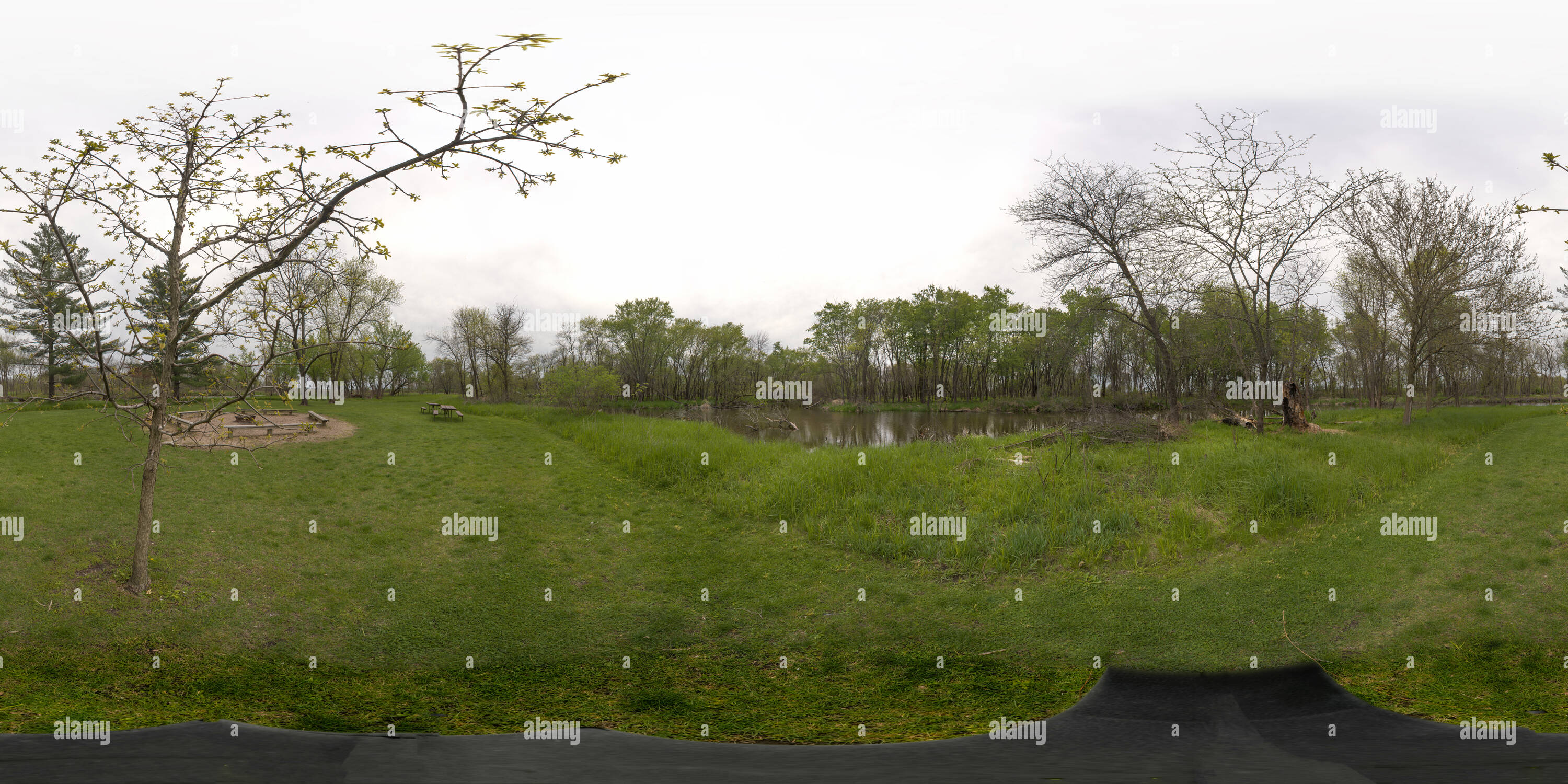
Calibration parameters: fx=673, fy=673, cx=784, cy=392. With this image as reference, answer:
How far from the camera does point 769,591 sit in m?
7.78

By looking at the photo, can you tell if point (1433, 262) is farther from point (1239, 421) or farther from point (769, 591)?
point (769, 591)

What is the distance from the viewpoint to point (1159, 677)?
498 cm

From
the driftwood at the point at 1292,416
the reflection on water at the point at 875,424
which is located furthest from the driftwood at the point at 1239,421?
the reflection on water at the point at 875,424

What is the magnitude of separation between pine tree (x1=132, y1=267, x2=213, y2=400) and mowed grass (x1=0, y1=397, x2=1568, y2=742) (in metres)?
2.22

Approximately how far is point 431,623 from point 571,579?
187 cm

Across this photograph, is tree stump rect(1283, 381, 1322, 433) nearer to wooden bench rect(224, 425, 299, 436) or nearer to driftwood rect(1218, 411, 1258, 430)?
driftwood rect(1218, 411, 1258, 430)

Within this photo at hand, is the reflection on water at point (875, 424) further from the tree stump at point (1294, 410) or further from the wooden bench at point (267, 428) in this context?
the wooden bench at point (267, 428)

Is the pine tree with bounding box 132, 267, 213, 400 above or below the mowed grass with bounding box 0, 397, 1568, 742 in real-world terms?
above

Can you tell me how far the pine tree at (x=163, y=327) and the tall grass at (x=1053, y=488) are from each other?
23.9ft

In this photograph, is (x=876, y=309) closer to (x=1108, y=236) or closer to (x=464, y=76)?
(x=1108, y=236)

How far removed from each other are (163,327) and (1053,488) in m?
10.9

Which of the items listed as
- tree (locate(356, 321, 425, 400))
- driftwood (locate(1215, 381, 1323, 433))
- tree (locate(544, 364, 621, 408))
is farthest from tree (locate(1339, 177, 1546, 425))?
tree (locate(356, 321, 425, 400))

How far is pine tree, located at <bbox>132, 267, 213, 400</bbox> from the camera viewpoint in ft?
19.9

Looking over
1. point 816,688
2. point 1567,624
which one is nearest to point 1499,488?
point 1567,624
